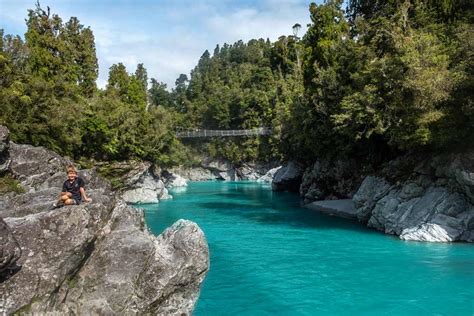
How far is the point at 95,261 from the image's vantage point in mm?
9758

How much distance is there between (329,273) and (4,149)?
43.2 ft

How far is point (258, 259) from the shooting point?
1934 centimetres

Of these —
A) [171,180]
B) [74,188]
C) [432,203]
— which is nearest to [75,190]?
[74,188]

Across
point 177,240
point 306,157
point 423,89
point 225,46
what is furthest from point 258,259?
point 225,46

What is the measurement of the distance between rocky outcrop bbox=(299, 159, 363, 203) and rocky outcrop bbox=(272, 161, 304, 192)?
10835mm

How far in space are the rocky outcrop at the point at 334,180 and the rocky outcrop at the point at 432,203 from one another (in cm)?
947

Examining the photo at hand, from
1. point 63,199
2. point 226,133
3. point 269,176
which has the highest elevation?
point 226,133

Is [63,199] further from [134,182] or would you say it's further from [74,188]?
[134,182]

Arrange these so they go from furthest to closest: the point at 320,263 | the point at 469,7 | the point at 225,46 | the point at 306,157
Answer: the point at 225,46 → the point at 306,157 → the point at 469,7 → the point at 320,263

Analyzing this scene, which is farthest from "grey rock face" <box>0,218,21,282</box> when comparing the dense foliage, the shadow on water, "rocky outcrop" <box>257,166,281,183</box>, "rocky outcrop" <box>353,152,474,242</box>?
"rocky outcrop" <box>257,166,281,183</box>

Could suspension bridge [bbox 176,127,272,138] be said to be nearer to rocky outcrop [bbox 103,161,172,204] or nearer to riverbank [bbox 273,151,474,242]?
rocky outcrop [bbox 103,161,172,204]

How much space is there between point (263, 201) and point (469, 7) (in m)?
23.6

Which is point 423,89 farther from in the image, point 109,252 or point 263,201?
point 263,201

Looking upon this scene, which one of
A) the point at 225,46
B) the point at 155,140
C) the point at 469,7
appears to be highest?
the point at 225,46
